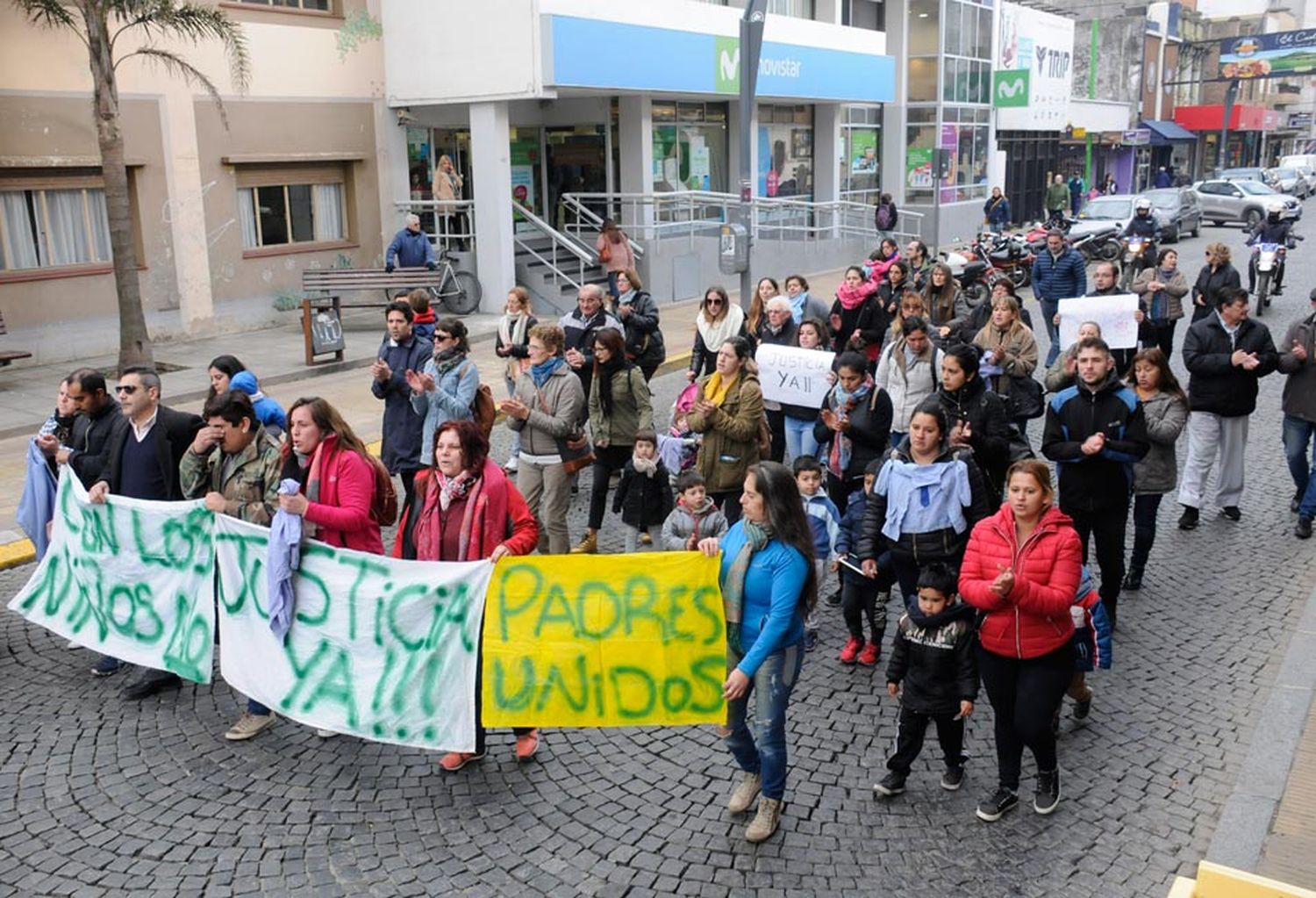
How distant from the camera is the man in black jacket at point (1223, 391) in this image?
8727mm

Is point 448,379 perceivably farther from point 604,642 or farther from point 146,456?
point 604,642

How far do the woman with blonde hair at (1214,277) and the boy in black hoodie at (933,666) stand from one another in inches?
337

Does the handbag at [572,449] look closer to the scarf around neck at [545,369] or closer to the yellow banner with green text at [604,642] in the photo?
the scarf around neck at [545,369]

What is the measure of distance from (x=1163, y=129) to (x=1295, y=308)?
4102 centimetres

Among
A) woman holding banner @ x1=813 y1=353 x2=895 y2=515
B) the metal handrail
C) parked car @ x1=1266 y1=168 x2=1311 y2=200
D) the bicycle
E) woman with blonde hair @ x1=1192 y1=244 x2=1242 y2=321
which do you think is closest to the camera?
woman holding banner @ x1=813 y1=353 x2=895 y2=515

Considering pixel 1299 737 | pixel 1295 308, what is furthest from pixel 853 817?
pixel 1295 308

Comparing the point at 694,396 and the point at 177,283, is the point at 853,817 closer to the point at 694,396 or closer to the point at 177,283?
the point at 694,396

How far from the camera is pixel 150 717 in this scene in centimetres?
629

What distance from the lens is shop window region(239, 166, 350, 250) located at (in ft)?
61.2

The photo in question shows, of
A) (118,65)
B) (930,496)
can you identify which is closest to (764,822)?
(930,496)

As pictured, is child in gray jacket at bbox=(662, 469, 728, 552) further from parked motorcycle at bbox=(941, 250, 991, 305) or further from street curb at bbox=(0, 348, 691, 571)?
parked motorcycle at bbox=(941, 250, 991, 305)

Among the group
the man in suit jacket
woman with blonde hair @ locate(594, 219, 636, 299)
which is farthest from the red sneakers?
woman with blonde hair @ locate(594, 219, 636, 299)

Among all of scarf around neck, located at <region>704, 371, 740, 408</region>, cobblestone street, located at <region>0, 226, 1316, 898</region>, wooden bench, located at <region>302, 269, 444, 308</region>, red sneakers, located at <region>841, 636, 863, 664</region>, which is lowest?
cobblestone street, located at <region>0, 226, 1316, 898</region>

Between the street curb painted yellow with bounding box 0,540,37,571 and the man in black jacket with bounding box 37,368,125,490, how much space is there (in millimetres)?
2404
